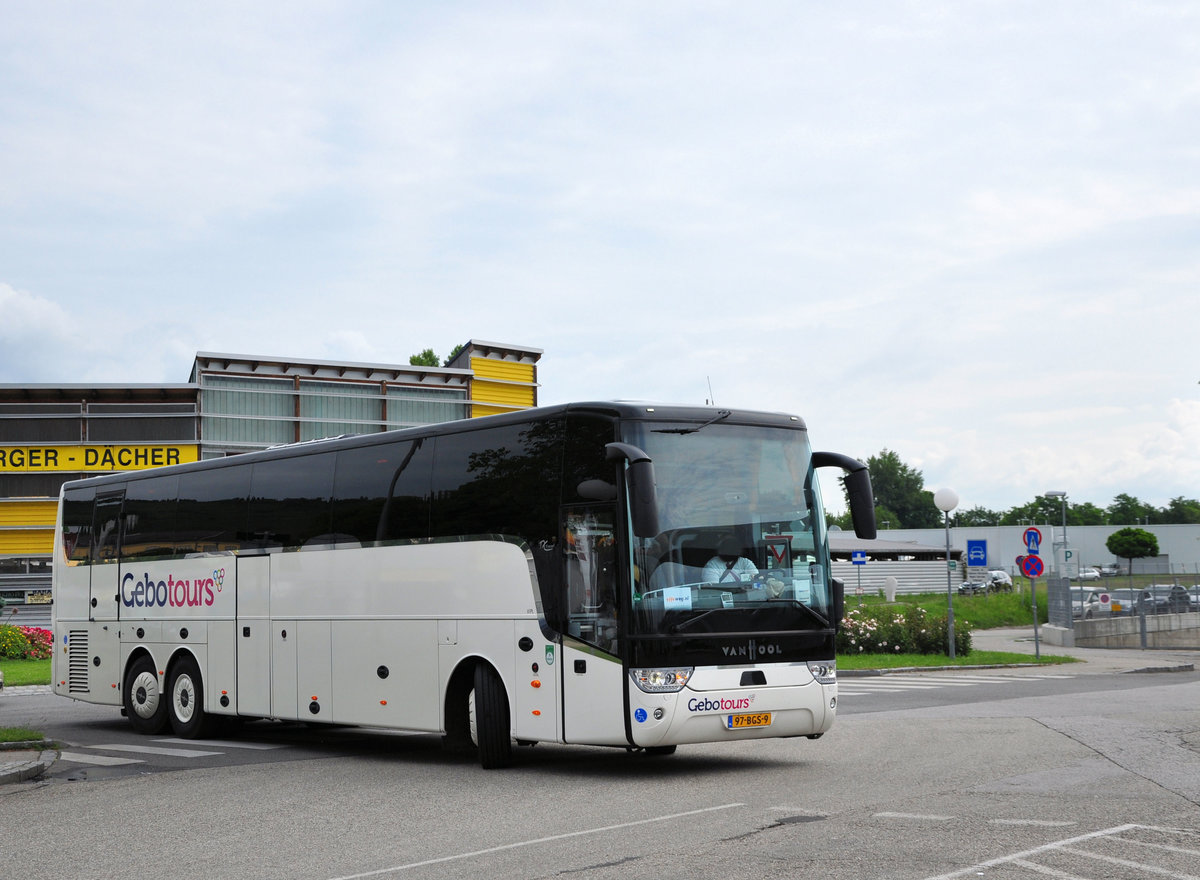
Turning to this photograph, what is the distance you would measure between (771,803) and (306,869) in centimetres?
364

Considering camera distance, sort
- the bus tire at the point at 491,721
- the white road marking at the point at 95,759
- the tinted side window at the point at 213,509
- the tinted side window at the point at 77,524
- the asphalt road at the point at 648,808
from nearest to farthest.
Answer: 1. the asphalt road at the point at 648,808
2. the bus tire at the point at 491,721
3. the white road marking at the point at 95,759
4. the tinted side window at the point at 213,509
5. the tinted side window at the point at 77,524

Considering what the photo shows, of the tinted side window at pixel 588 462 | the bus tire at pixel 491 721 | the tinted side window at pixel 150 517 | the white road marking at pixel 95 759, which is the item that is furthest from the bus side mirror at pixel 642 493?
the tinted side window at pixel 150 517

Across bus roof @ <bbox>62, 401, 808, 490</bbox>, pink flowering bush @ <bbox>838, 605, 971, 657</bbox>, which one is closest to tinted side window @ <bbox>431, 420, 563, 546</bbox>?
bus roof @ <bbox>62, 401, 808, 490</bbox>

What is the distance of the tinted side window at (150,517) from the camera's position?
18.2 metres

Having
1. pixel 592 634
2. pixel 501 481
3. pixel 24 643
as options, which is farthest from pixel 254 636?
pixel 24 643

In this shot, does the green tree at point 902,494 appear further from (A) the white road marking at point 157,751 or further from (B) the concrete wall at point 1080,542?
(A) the white road marking at point 157,751

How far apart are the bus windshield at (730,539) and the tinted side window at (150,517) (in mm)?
8661

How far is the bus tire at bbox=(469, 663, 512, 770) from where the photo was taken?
12953mm

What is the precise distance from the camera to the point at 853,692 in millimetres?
23500

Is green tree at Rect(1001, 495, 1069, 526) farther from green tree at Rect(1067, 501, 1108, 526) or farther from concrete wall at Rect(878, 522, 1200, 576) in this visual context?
concrete wall at Rect(878, 522, 1200, 576)

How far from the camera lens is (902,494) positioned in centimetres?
18688

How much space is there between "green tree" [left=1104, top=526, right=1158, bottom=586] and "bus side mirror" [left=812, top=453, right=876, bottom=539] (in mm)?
93887

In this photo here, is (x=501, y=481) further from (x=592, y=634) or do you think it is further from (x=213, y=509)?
(x=213, y=509)

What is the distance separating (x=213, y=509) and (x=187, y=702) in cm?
266
